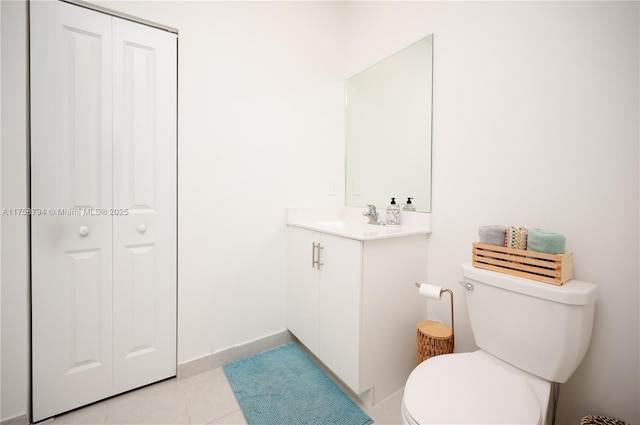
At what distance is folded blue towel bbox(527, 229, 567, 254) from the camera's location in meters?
1.01

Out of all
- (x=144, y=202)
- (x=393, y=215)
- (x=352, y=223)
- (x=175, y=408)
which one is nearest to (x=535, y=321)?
(x=393, y=215)

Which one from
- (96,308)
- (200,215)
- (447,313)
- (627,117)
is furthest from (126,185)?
(627,117)

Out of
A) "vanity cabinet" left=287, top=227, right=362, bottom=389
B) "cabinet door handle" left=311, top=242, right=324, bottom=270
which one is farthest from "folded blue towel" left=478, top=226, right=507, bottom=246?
"cabinet door handle" left=311, top=242, right=324, bottom=270

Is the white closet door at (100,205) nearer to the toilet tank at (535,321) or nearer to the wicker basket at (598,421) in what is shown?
the toilet tank at (535,321)

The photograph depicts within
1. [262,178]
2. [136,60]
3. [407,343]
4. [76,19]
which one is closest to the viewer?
[76,19]

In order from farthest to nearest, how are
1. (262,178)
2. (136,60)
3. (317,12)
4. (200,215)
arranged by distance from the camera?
1. (317,12)
2. (262,178)
3. (200,215)
4. (136,60)

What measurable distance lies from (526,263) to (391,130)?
1121mm

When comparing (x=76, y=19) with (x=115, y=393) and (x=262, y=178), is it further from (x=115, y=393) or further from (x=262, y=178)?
(x=115, y=393)

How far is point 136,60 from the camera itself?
140cm

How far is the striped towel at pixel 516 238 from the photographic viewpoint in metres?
1.10

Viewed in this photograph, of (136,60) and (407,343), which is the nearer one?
(136,60)

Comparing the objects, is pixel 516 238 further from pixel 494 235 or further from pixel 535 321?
pixel 535 321

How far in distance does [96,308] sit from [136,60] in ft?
4.12

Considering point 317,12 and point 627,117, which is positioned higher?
point 317,12
